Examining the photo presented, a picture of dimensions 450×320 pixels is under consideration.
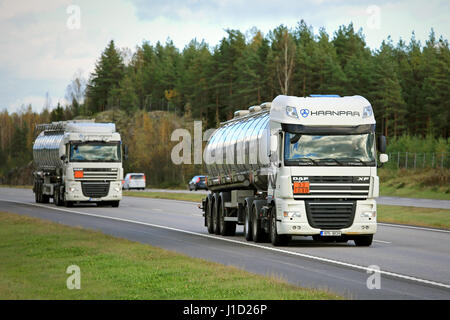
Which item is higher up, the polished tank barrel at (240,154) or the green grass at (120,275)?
the polished tank barrel at (240,154)

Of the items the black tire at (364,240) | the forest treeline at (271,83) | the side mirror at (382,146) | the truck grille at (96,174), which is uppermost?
the forest treeline at (271,83)

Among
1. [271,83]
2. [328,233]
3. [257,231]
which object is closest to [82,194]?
[257,231]

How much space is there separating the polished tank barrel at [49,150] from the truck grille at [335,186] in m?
26.5

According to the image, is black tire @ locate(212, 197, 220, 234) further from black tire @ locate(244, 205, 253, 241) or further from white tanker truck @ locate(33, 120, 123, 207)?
white tanker truck @ locate(33, 120, 123, 207)

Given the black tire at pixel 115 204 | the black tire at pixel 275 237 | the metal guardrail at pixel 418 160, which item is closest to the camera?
the black tire at pixel 275 237

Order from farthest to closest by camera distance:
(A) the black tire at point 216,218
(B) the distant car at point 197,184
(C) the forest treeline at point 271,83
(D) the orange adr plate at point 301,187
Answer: (C) the forest treeline at point 271,83
(B) the distant car at point 197,184
(A) the black tire at point 216,218
(D) the orange adr plate at point 301,187

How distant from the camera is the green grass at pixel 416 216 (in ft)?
105

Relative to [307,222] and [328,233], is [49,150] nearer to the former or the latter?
[307,222]

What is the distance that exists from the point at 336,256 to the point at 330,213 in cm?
202

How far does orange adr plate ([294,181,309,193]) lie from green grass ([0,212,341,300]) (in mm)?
3733

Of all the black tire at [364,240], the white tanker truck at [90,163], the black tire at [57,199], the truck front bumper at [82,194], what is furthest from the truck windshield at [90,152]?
the black tire at [364,240]

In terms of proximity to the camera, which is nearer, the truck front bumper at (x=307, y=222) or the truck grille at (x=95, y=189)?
the truck front bumper at (x=307, y=222)

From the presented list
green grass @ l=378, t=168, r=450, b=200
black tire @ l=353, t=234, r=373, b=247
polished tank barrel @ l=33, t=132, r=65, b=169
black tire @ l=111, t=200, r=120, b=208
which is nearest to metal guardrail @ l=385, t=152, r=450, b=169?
green grass @ l=378, t=168, r=450, b=200

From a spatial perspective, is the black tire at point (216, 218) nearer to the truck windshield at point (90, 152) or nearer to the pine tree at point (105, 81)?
the truck windshield at point (90, 152)
